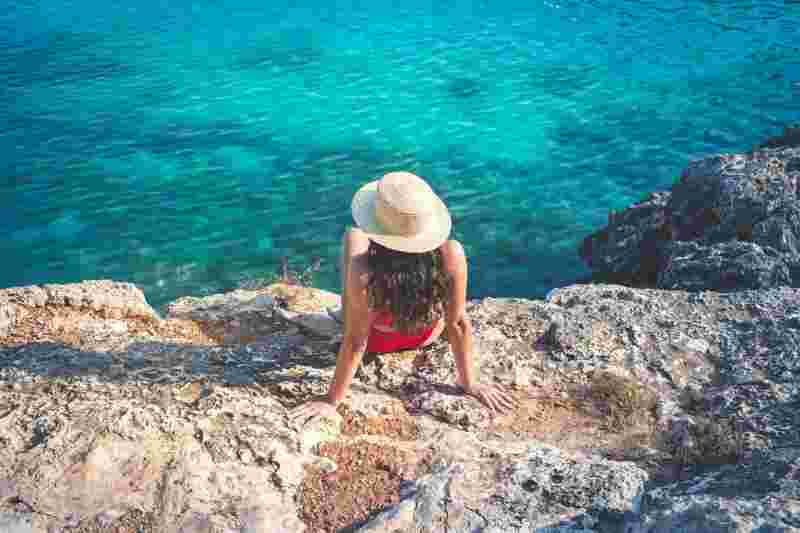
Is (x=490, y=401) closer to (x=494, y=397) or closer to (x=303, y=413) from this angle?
(x=494, y=397)

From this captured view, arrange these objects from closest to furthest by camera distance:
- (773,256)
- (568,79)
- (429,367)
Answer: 1. (429,367)
2. (773,256)
3. (568,79)

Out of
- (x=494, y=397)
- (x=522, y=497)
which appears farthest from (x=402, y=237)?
(x=522, y=497)

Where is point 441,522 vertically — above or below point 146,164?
above

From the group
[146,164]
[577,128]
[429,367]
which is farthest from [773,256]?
[146,164]

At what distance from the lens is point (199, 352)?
16.9 feet

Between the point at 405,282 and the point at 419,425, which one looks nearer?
the point at 405,282

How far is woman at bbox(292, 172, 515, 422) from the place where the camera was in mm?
4125

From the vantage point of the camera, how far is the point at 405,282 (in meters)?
4.30

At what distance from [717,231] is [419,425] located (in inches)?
197

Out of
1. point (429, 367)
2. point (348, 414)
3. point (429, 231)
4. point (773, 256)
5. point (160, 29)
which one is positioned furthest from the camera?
point (160, 29)

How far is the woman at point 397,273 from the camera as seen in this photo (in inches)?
162

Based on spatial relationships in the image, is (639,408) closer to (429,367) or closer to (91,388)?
(429,367)

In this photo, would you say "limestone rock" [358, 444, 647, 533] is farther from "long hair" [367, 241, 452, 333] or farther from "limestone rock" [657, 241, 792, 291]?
"limestone rock" [657, 241, 792, 291]

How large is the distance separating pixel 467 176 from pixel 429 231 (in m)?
8.79
